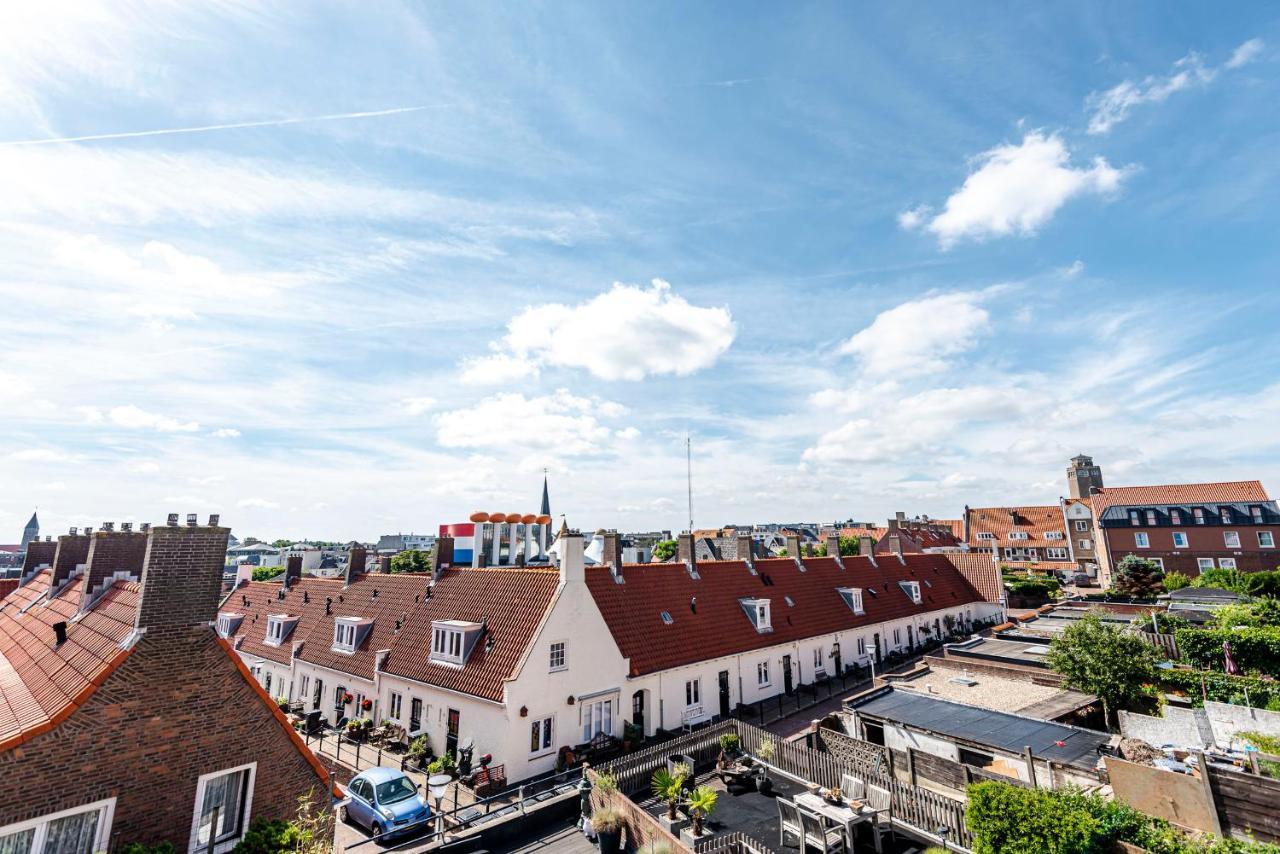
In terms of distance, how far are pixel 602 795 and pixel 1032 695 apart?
22.2 meters

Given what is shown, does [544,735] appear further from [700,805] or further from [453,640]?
[700,805]

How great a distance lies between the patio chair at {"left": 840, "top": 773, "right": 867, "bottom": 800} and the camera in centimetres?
1631

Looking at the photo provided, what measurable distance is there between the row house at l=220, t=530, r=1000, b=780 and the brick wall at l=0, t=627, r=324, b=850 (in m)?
8.57

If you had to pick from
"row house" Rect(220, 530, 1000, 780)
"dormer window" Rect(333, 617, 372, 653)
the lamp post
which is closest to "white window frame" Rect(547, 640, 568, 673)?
"row house" Rect(220, 530, 1000, 780)

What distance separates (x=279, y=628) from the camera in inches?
1296

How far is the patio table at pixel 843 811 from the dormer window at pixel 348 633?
74.1 feet

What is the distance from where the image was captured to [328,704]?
90.0 ft

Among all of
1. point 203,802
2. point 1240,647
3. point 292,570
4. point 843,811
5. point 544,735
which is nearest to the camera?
point 203,802

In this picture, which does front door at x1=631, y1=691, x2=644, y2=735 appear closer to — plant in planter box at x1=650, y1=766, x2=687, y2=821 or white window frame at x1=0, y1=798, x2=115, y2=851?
plant in planter box at x1=650, y1=766, x2=687, y2=821

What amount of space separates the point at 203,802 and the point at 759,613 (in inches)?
1001

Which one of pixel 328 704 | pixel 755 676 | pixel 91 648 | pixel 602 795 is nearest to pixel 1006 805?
pixel 602 795

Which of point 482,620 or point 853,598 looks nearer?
point 482,620

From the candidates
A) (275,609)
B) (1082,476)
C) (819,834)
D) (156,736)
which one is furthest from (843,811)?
(1082,476)

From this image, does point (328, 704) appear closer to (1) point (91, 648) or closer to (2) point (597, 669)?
(2) point (597, 669)
